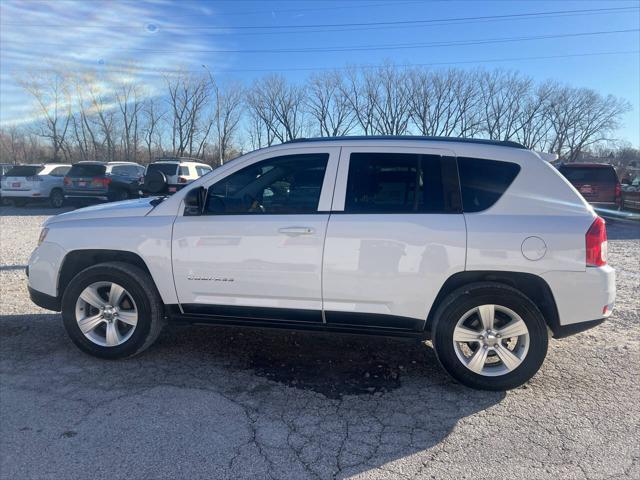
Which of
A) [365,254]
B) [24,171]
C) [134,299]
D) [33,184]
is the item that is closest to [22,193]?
[33,184]

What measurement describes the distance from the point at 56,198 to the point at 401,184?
1835 cm

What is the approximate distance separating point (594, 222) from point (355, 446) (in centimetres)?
231

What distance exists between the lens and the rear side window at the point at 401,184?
3449 millimetres

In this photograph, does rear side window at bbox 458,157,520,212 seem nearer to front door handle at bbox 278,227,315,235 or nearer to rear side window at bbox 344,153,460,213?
rear side window at bbox 344,153,460,213

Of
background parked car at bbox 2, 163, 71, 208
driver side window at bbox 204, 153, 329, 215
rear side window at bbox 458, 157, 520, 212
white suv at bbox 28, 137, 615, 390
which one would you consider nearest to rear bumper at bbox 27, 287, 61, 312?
white suv at bbox 28, 137, 615, 390

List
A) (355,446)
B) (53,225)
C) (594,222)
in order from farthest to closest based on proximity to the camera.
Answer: (53,225) < (594,222) < (355,446)

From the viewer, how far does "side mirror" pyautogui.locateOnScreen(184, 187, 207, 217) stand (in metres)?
3.72

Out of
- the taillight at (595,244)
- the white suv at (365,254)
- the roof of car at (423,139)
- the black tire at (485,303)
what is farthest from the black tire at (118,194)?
the taillight at (595,244)

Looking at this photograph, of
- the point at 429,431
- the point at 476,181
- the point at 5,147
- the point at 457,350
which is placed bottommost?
the point at 429,431

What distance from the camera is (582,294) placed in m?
3.27

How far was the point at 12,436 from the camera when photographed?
283 centimetres

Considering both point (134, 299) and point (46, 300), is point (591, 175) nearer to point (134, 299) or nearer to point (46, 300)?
point (134, 299)

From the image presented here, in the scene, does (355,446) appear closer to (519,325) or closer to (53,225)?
(519,325)

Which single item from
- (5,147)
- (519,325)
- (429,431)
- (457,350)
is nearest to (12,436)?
(429,431)
